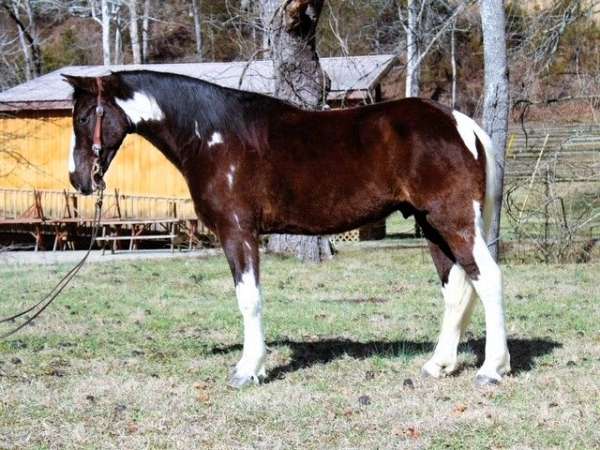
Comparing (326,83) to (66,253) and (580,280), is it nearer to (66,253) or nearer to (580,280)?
(580,280)

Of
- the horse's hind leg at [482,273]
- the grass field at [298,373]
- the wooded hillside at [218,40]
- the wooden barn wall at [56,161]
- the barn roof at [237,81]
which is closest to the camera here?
the grass field at [298,373]

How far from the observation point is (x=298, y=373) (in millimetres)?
7383

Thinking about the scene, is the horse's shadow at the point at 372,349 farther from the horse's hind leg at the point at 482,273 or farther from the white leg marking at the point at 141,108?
the white leg marking at the point at 141,108

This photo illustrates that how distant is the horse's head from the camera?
7.12m

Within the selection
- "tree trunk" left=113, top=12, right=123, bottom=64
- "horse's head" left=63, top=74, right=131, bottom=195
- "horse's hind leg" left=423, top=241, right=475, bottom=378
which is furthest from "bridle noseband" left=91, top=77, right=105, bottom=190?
"tree trunk" left=113, top=12, right=123, bottom=64

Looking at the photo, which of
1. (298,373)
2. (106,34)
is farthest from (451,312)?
(106,34)

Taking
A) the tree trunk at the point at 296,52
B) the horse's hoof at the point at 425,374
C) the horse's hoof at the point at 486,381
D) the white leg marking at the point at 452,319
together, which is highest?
the tree trunk at the point at 296,52

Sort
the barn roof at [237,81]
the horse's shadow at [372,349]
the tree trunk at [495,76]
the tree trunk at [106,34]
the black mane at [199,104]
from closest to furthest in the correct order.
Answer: the black mane at [199,104]
the horse's shadow at [372,349]
the tree trunk at [495,76]
the barn roof at [237,81]
the tree trunk at [106,34]

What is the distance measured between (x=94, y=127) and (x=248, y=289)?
5.41 ft

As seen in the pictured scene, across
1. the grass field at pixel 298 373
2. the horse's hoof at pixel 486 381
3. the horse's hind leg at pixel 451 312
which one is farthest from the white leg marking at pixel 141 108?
the horse's hoof at pixel 486 381

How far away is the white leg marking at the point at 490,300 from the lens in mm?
6816

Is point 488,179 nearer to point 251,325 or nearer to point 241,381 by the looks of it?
point 251,325

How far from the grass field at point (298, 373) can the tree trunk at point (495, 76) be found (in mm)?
2230

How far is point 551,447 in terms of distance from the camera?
541 centimetres
